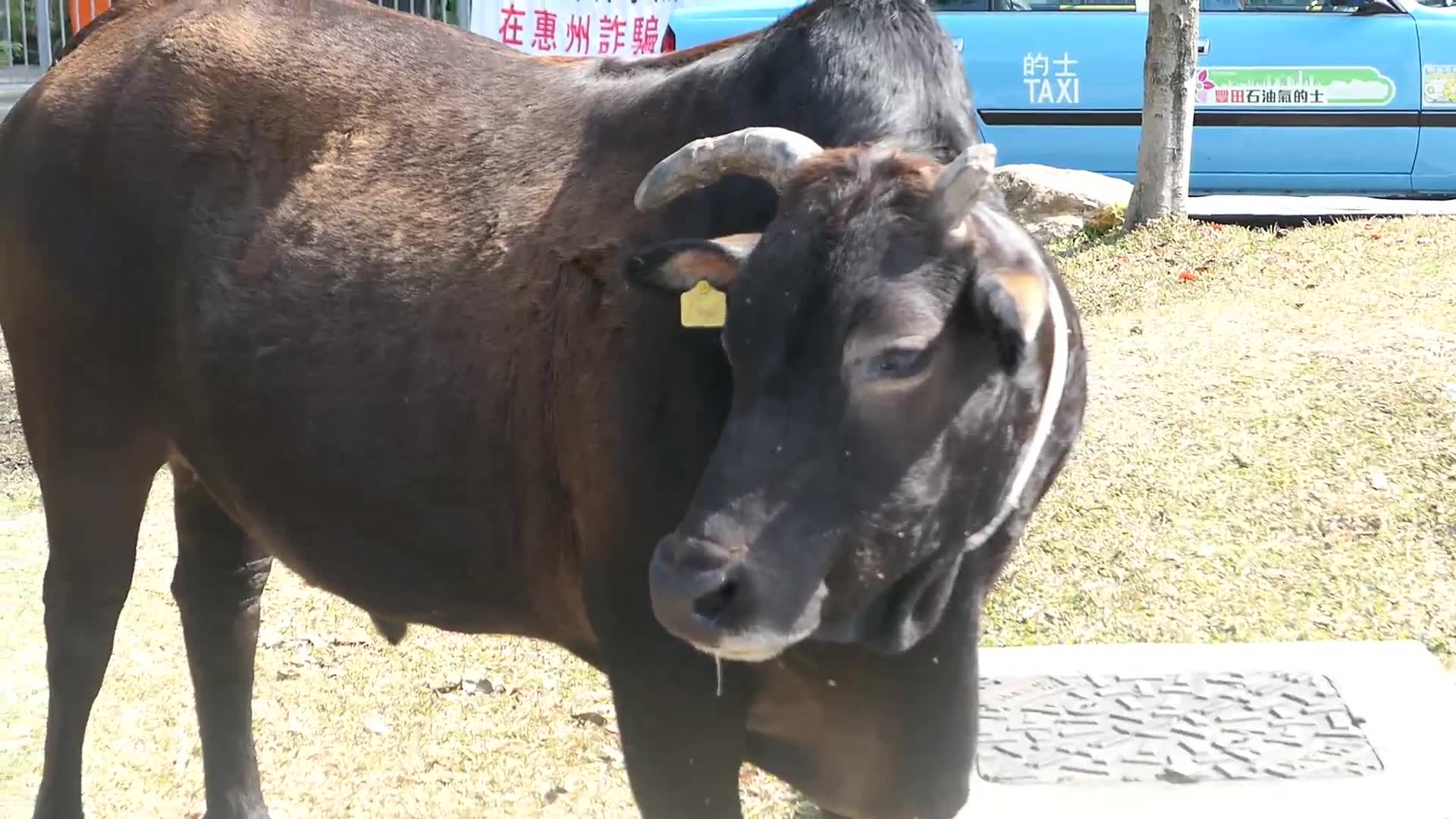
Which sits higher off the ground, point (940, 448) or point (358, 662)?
point (940, 448)

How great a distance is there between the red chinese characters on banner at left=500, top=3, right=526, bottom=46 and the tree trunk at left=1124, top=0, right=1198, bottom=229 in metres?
3.65

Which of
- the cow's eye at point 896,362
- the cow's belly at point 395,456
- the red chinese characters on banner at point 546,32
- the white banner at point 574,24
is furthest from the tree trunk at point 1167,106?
the cow's eye at point 896,362

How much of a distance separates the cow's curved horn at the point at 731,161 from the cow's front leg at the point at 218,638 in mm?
2079

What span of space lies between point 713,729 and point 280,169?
1.69 metres

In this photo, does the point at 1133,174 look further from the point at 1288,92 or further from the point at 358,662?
the point at 358,662

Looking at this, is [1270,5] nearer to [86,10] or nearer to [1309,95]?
[1309,95]

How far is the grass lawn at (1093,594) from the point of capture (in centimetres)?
459

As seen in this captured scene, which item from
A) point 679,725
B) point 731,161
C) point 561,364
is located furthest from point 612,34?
point 679,725

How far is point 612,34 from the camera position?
9523 mm

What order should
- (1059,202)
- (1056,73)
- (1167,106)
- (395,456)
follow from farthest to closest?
(1056,73) → (1059,202) → (1167,106) → (395,456)

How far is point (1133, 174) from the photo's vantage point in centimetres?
1105

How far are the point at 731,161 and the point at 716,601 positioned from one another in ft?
2.64

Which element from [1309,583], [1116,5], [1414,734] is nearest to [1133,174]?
[1116,5]

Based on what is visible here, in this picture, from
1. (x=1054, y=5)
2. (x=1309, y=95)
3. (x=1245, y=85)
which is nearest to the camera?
(x=1309, y=95)
